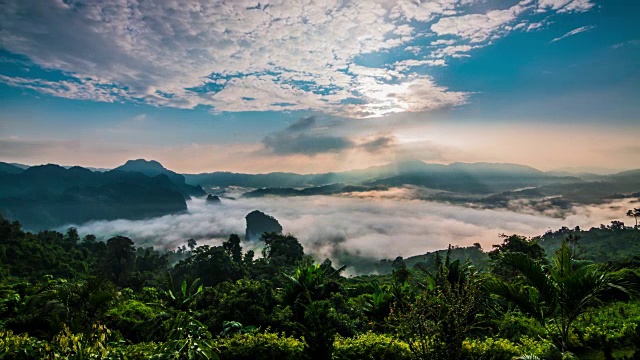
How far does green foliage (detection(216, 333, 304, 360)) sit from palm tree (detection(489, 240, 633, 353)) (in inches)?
147

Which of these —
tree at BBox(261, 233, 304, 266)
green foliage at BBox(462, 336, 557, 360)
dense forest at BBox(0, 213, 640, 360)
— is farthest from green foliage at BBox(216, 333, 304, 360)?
tree at BBox(261, 233, 304, 266)

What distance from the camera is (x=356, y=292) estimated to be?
887 inches

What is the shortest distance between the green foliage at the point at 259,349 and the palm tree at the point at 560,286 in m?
3.74

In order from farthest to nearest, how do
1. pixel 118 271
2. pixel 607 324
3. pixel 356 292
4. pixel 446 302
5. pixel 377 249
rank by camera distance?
pixel 377 249
pixel 118 271
pixel 356 292
pixel 607 324
pixel 446 302

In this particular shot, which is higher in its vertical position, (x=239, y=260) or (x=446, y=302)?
(x=446, y=302)

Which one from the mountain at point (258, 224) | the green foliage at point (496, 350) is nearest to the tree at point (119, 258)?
the green foliage at point (496, 350)

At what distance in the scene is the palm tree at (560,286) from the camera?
5031mm

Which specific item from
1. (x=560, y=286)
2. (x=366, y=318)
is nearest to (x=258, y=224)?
(x=366, y=318)

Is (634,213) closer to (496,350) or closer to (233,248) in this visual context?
(233,248)

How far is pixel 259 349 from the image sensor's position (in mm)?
6355

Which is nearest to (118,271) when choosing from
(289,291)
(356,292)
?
(356,292)

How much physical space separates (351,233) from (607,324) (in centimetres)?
19363

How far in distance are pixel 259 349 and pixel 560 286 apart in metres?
5.24

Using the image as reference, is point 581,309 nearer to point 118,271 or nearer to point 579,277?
point 579,277
